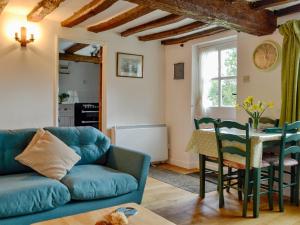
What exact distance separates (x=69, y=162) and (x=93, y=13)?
5.86ft

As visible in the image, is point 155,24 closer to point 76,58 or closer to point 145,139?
point 145,139

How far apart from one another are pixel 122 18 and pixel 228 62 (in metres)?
1.67

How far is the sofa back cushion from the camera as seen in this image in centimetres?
263

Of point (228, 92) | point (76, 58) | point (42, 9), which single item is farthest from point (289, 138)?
point (76, 58)

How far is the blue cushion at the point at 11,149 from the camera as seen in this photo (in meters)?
2.62

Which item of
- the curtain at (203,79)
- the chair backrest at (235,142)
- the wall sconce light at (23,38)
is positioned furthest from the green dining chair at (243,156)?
the wall sconce light at (23,38)

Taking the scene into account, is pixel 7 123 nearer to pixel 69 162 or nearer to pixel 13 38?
pixel 13 38

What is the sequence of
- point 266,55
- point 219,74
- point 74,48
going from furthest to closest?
point 74,48, point 219,74, point 266,55

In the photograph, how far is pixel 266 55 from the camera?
11.6 feet

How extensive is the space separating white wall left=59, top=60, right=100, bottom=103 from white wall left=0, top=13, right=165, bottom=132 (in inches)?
132

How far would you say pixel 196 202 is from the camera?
3.14m

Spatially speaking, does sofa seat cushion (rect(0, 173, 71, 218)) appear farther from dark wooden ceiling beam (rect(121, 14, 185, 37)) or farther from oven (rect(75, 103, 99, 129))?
oven (rect(75, 103, 99, 129))

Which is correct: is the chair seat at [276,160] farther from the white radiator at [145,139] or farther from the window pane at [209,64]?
the white radiator at [145,139]

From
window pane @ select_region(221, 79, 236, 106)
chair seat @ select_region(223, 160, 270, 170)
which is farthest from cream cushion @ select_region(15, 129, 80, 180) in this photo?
window pane @ select_region(221, 79, 236, 106)
